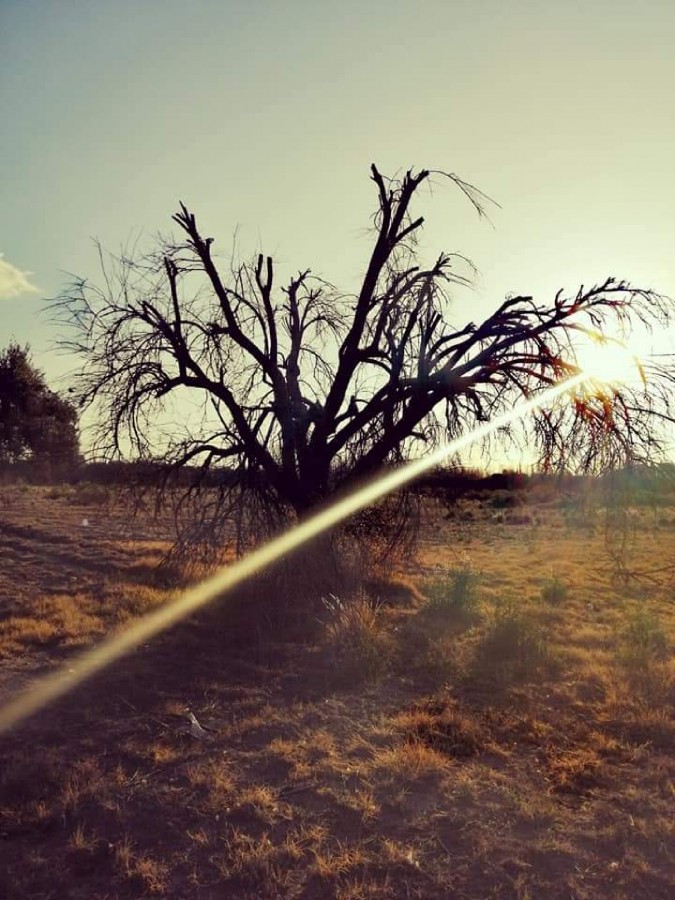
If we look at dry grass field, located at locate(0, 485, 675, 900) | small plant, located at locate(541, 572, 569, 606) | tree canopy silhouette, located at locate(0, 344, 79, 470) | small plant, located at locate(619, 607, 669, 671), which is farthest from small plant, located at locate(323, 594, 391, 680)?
tree canopy silhouette, located at locate(0, 344, 79, 470)

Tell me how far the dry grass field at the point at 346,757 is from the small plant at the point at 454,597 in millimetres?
58

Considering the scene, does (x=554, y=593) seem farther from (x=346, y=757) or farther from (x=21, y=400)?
(x=21, y=400)

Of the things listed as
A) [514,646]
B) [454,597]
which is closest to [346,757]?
[514,646]

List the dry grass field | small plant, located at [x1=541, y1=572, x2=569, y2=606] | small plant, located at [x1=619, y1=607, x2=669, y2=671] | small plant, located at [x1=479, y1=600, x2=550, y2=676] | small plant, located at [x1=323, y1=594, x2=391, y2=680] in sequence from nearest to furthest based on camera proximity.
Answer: the dry grass field, small plant, located at [x1=323, y1=594, x2=391, y2=680], small plant, located at [x1=479, y1=600, x2=550, y2=676], small plant, located at [x1=619, y1=607, x2=669, y2=671], small plant, located at [x1=541, y1=572, x2=569, y2=606]

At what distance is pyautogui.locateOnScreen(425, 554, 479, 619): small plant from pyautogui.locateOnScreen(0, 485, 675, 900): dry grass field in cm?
6

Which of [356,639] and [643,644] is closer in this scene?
[356,639]

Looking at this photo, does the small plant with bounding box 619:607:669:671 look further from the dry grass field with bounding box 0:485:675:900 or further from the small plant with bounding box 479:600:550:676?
the small plant with bounding box 479:600:550:676

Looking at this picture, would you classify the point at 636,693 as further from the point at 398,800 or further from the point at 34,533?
the point at 34,533

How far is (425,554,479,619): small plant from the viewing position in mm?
11500

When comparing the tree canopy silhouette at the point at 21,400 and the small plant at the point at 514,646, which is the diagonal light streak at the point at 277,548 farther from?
the tree canopy silhouette at the point at 21,400

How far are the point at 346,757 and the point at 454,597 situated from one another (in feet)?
20.9

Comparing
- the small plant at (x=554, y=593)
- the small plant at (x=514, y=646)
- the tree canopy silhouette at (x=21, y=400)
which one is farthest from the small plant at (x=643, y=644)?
the tree canopy silhouette at (x=21, y=400)

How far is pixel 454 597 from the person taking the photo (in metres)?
12.0

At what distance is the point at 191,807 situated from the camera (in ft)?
15.9
